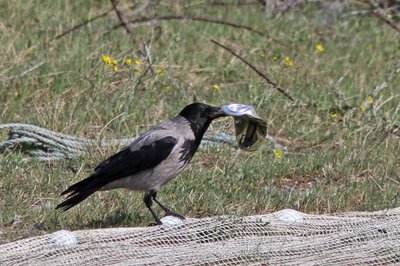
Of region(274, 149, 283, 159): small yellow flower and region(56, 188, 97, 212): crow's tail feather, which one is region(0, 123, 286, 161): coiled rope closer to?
region(274, 149, 283, 159): small yellow flower

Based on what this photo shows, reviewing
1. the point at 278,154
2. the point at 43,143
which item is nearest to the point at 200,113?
the point at 278,154

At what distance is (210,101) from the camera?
818 centimetres

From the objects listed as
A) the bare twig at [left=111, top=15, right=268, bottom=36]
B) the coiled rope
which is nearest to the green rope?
the coiled rope

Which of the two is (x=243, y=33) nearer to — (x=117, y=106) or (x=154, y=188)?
(x=117, y=106)

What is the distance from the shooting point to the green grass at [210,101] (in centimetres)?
616

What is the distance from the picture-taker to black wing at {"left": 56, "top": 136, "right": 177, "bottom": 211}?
5.53 metres

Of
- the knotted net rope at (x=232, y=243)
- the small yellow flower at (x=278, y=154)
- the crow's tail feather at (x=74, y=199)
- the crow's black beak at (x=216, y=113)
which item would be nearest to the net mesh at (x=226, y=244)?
the knotted net rope at (x=232, y=243)

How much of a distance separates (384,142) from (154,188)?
239 cm

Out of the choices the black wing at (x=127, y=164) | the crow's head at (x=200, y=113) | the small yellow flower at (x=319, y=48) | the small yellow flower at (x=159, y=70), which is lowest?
the small yellow flower at (x=319, y=48)

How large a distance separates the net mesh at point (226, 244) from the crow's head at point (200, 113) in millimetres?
1063

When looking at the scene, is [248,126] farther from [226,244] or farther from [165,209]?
[226,244]

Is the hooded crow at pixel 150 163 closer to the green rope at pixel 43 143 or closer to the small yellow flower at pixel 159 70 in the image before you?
the green rope at pixel 43 143

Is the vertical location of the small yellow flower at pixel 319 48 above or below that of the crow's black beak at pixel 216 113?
below

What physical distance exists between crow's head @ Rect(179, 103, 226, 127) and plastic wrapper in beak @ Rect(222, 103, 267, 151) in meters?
0.07
